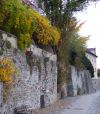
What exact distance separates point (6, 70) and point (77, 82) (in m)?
25.0

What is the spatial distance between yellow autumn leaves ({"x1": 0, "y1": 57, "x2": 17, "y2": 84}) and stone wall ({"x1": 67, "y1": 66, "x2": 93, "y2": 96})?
19316 mm

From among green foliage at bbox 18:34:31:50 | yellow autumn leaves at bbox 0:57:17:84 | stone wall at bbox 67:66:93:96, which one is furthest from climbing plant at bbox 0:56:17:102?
stone wall at bbox 67:66:93:96

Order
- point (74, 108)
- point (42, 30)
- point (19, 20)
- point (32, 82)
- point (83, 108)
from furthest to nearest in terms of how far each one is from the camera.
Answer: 1. point (42, 30)
2. point (74, 108)
3. point (83, 108)
4. point (32, 82)
5. point (19, 20)

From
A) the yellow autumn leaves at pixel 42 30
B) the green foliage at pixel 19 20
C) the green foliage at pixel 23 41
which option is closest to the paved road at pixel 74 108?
the green foliage at pixel 23 41

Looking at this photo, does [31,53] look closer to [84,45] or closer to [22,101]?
[22,101]

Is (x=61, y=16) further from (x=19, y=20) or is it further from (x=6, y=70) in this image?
(x=6, y=70)

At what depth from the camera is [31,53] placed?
19.0m

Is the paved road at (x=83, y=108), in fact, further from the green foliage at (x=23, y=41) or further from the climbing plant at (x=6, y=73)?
the climbing plant at (x=6, y=73)

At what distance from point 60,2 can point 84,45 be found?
14.2m

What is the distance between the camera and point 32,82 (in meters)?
19.0

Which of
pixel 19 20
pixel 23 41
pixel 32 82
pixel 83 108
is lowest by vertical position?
pixel 83 108

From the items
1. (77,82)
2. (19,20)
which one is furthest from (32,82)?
(77,82)

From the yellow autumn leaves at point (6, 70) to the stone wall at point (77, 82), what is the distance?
760 inches

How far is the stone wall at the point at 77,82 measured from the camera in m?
34.8
